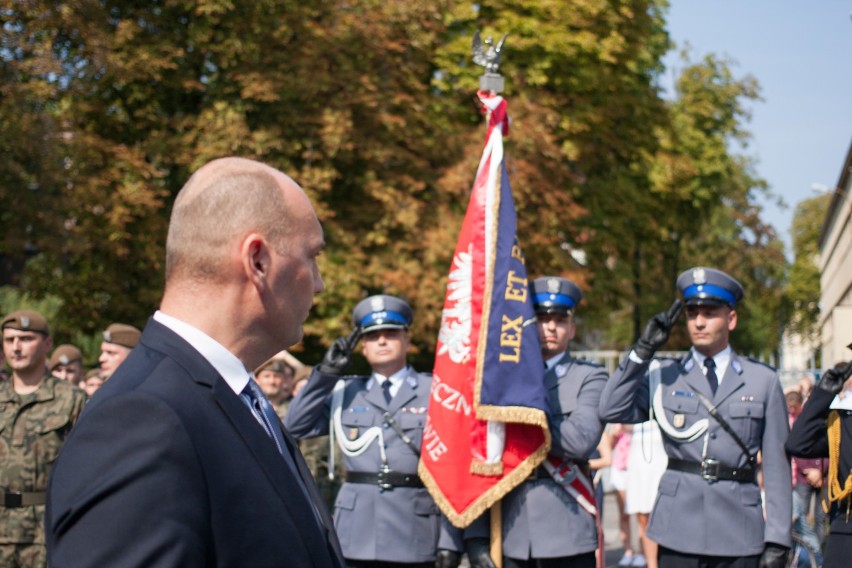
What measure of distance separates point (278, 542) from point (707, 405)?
14.1 feet

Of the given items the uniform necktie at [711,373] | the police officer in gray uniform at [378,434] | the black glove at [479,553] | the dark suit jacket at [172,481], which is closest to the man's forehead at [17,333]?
the police officer in gray uniform at [378,434]

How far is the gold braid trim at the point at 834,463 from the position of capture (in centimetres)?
519

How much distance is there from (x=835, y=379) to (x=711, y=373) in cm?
74

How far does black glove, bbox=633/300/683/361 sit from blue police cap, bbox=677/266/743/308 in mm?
110

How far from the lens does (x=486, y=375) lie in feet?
21.3

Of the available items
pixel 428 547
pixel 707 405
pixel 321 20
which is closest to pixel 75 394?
pixel 428 547

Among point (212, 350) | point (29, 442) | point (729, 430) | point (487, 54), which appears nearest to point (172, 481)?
point (212, 350)

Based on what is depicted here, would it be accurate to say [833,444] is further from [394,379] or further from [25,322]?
[25,322]

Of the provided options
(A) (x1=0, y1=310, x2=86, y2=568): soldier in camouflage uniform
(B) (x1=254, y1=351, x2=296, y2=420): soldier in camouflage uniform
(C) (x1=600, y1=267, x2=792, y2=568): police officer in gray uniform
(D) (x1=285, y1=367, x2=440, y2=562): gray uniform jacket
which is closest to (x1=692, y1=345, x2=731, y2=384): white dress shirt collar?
(C) (x1=600, y1=267, x2=792, y2=568): police officer in gray uniform

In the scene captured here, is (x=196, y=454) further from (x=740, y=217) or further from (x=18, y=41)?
(x=740, y=217)

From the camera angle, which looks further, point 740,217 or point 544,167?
point 740,217

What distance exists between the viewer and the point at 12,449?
6.63 m

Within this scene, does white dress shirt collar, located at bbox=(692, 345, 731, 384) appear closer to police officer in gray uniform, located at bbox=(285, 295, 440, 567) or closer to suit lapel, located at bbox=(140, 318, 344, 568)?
police officer in gray uniform, located at bbox=(285, 295, 440, 567)

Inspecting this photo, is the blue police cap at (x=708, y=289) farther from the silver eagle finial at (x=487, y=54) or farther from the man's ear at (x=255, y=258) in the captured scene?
the man's ear at (x=255, y=258)
